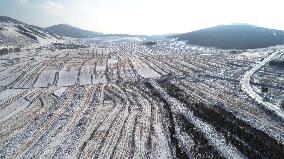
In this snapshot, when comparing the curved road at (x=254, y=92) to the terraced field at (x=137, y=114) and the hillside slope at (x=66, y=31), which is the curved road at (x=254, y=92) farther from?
the hillside slope at (x=66, y=31)

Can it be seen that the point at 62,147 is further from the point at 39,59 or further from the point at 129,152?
the point at 39,59

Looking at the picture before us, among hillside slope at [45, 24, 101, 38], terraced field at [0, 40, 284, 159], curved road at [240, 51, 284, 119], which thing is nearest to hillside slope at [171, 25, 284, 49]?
curved road at [240, 51, 284, 119]

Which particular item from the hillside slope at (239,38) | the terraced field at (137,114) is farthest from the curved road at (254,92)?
the hillside slope at (239,38)

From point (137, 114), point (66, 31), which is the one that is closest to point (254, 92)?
point (137, 114)

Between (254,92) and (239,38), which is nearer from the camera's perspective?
(254,92)

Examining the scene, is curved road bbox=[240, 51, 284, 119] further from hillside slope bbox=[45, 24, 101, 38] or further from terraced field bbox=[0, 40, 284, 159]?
hillside slope bbox=[45, 24, 101, 38]

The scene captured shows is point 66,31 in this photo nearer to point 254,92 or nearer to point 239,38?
point 239,38

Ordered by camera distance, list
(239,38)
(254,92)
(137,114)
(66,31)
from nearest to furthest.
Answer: (137,114) → (254,92) → (239,38) → (66,31)

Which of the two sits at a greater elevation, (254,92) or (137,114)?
(137,114)
